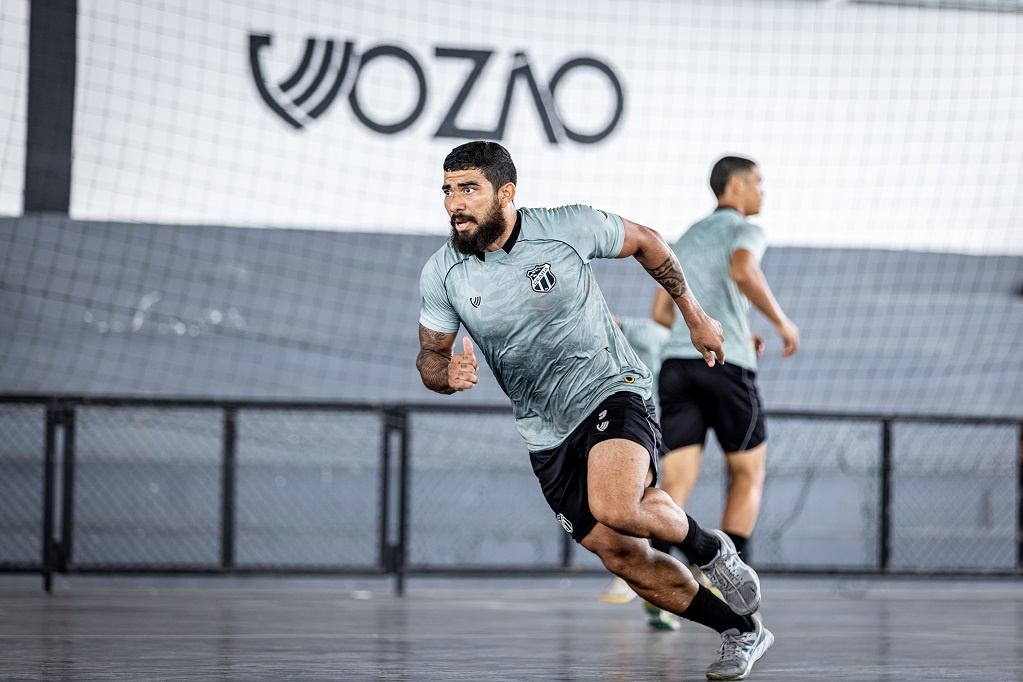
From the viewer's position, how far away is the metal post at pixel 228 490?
24.5 feet

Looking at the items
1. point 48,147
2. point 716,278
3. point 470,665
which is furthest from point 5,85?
point 470,665

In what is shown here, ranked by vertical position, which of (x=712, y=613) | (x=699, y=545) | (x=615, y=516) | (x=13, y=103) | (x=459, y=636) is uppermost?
(x=13, y=103)

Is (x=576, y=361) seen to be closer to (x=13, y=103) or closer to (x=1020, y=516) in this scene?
(x=1020, y=516)

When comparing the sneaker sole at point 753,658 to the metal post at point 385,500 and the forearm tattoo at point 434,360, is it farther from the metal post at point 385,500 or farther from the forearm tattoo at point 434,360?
the metal post at point 385,500

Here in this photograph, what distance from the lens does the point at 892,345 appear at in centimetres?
1202

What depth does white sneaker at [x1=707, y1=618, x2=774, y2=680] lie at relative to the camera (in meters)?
3.78

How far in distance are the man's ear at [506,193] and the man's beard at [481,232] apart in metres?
0.02

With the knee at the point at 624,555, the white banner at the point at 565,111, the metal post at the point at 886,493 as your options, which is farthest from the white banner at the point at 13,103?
the knee at the point at 624,555

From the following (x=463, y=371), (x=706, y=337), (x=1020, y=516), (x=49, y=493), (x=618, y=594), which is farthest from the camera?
(x=1020, y=516)

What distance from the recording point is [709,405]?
206 inches

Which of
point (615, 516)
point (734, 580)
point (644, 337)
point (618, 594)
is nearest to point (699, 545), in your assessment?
point (734, 580)

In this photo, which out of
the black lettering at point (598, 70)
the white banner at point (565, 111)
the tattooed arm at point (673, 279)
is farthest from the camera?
the black lettering at point (598, 70)

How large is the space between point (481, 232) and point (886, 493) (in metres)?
5.14

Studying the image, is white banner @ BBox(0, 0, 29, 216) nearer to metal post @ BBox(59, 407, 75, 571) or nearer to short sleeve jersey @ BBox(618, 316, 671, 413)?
metal post @ BBox(59, 407, 75, 571)
